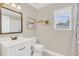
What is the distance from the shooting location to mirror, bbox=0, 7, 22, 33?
54.2 inches

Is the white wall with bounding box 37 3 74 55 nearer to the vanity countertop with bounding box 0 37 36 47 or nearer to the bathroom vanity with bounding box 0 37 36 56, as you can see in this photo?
the bathroom vanity with bounding box 0 37 36 56

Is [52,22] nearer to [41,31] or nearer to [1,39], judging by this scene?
[41,31]

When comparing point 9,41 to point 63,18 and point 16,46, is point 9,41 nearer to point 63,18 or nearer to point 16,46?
point 16,46

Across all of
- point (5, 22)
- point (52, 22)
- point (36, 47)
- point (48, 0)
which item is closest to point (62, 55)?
point (36, 47)

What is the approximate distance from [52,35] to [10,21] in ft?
2.14

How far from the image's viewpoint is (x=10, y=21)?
1.43 metres

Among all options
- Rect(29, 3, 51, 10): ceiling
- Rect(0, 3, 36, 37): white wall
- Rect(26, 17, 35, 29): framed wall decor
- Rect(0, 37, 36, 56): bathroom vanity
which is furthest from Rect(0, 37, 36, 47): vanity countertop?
Rect(29, 3, 51, 10): ceiling

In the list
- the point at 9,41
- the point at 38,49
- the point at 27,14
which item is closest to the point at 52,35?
the point at 38,49

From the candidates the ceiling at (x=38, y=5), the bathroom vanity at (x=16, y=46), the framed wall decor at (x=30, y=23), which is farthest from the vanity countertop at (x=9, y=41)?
the ceiling at (x=38, y=5)

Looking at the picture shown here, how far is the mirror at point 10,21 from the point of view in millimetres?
1376

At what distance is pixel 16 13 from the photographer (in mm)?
1499

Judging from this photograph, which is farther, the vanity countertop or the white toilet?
the white toilet

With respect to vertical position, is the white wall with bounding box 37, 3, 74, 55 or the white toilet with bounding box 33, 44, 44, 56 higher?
the white wall with bounding box 37, 3, 74, 55

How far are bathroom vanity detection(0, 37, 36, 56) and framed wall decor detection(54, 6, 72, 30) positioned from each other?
425 millimetres
